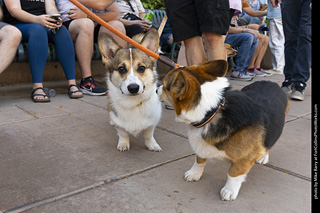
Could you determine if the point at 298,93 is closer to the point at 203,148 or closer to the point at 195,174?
the point at 195,174

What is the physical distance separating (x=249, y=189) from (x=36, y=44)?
3.64 metres

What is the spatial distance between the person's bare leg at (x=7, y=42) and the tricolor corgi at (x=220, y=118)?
9.58ft

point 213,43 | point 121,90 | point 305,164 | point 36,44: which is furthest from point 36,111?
point 305,164

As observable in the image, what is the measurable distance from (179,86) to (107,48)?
1.49 metres

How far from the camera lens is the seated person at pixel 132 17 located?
523 cm

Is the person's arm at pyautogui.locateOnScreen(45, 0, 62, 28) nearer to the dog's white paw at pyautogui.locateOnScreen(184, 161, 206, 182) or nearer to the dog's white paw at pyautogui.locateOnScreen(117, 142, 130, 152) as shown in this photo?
the dog's white paw at pyautogui.locateOnScreen(117, 142, 130, 152)

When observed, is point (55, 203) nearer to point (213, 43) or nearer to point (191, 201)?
point (191, 201)

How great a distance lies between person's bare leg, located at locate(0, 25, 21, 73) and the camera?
12.4 ft

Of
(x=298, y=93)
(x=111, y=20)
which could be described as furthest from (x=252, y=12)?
(x=111, y=20)

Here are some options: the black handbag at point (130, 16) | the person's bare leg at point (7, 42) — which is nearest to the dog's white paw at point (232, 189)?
the person's bare leg at point (7, 42)

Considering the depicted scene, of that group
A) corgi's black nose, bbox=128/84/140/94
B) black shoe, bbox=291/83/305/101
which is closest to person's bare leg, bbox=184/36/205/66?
corgi's black nose, bbox=128/84/140/94

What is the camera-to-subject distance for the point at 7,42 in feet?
12.4

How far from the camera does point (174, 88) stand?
5.73 feet

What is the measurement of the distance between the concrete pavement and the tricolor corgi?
25 cm
